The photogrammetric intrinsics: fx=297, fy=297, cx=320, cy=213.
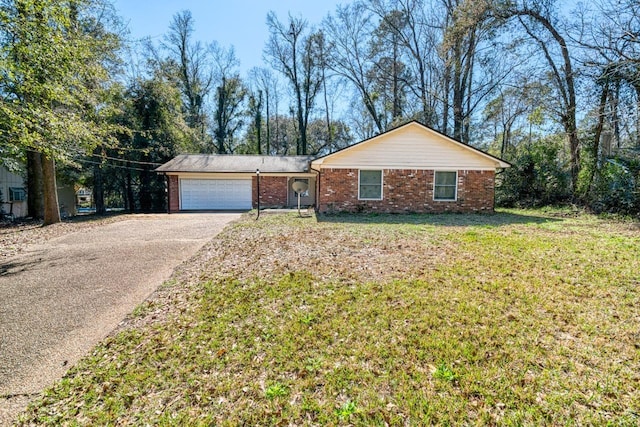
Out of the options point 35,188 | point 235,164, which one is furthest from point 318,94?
point 35,188

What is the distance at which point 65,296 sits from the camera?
15.0ft

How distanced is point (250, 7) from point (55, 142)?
10.9 metres

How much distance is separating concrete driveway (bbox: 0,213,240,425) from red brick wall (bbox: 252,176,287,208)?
961cm

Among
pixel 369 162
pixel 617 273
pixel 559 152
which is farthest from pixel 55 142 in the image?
pixel 559 152

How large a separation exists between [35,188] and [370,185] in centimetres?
1633

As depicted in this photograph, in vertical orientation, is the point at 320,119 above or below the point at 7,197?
above

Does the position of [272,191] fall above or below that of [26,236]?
above

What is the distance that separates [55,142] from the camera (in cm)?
840

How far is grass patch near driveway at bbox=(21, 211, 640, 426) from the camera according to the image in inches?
93.0

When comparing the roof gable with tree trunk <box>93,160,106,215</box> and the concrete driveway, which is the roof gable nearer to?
the concrete driveway

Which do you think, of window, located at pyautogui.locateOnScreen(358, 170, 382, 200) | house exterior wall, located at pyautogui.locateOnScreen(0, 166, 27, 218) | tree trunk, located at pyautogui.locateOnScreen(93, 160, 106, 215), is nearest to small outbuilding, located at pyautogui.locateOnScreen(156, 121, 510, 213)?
window, located at pyautogui.locateOnScreen(358, 170, 382, 200)

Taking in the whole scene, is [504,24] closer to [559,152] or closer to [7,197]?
[559,152]

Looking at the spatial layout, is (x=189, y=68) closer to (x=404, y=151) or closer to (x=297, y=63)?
(x=297, y=63)

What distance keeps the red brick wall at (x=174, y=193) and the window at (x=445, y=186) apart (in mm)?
14174
